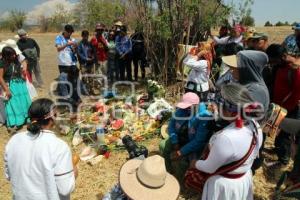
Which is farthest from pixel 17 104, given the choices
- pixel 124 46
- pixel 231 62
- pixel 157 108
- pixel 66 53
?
pixel 231 62

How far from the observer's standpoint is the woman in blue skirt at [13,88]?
5.91 metres

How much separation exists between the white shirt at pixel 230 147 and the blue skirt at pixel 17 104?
482cm

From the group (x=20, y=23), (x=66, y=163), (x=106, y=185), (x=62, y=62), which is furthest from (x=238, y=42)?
(x=20, y=23)

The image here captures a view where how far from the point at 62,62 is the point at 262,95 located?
5.71 meters

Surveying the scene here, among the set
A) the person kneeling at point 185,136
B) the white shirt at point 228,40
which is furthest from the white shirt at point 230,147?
the white shirt at point 228,40

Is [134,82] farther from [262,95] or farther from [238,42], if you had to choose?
[262,95]

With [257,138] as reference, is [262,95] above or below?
above

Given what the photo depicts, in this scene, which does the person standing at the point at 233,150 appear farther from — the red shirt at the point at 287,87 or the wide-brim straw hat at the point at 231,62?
the red shirt at the point at 287,87

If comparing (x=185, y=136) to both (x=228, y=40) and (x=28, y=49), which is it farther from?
(x=28, y=49)

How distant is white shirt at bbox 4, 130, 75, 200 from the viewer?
2.40m

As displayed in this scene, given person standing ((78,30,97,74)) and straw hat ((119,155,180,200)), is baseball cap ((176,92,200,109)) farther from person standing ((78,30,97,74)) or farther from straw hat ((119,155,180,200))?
person standing ((78,30,97,74))

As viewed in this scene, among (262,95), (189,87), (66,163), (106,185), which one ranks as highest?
(262,95)

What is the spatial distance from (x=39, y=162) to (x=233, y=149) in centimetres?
131

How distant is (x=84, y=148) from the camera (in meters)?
5.60
